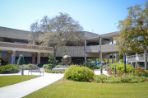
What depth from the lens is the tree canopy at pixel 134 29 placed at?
2300cm

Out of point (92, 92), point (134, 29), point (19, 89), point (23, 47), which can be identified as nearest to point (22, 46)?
point (23, 47)

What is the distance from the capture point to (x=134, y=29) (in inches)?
910

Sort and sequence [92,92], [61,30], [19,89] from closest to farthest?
1. [92,92]
2. [19,89]
3. [61,30]

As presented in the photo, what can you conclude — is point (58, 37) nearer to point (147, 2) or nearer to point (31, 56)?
point (31, 56)

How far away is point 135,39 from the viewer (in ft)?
76.4

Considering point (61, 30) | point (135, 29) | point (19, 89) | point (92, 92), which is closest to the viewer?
point (92, 92)

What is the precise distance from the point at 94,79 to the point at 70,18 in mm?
27314

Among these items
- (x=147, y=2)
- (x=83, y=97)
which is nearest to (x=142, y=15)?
(x=147, y=2)

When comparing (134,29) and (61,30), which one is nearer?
(134,29)

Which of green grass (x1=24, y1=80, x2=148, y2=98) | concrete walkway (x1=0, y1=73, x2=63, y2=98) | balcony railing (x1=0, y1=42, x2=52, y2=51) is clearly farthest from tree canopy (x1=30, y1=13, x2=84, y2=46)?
green grass (x1=24, y1=80, x2=148, y2=98)

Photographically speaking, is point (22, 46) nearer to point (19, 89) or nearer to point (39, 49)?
point (39, 49)

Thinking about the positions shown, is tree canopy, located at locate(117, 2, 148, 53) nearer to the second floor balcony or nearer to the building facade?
the building facade

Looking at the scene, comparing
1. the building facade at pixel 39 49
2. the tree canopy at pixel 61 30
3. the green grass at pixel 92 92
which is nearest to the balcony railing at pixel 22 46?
the building facade at pixel 39 49

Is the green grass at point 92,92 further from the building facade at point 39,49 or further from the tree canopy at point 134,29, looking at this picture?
the building facade at point 39,49
